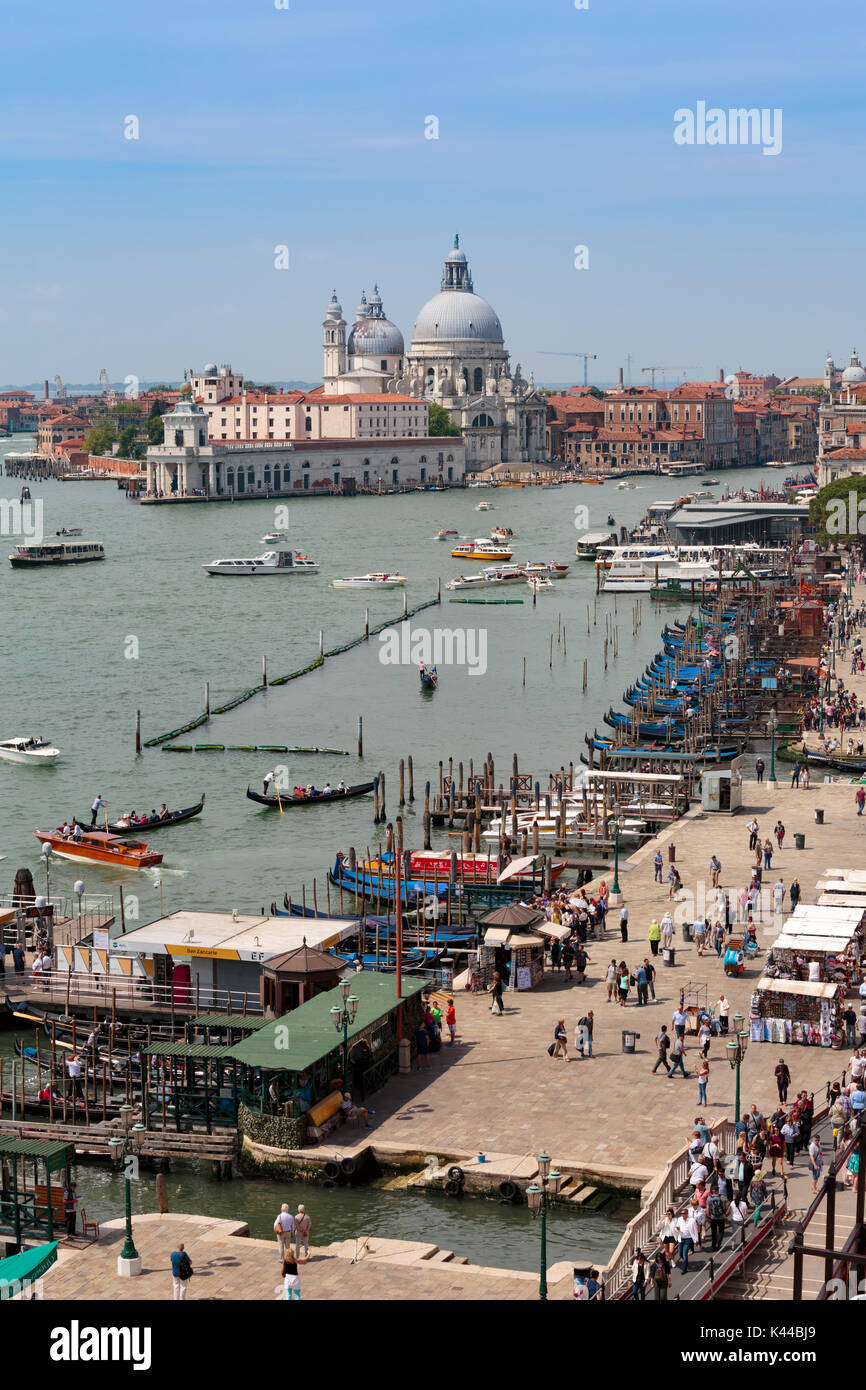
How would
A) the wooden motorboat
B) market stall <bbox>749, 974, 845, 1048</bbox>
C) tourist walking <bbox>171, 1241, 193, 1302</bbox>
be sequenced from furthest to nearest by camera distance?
the wooden motorboat → market stall <bbox>749, 974, 845, 1048</bbox> → tourist walking <bbox>171, 1241, 193, 1302</bbox>

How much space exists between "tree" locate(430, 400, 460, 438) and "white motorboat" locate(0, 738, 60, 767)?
89.0 metres

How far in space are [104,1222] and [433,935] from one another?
250 inches

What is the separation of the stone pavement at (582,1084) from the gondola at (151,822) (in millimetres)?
8048

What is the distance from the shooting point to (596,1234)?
37.6 feet

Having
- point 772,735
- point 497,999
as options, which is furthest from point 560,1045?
point 772,735

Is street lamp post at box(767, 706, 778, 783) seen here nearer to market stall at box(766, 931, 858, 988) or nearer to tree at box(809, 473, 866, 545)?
market stall at box(766, 931, 858, 988)

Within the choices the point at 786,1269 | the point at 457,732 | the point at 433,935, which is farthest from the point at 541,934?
the point at 457,732

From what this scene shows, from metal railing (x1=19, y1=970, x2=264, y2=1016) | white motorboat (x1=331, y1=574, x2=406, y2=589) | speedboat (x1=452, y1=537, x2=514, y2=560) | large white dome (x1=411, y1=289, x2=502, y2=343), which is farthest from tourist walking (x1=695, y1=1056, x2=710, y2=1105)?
large white dome (x1=411, y1=289, x2=502, y2=343)

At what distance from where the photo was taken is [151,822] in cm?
2369

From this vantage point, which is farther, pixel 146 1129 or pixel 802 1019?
pixel 802 1019

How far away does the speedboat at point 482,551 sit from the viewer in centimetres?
6053

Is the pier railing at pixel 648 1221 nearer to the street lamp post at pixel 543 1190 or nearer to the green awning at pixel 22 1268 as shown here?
the street lamp post at pixel 543 1190

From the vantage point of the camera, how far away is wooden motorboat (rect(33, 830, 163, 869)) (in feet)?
71.7

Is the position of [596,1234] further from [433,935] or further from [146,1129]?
[433,935]
